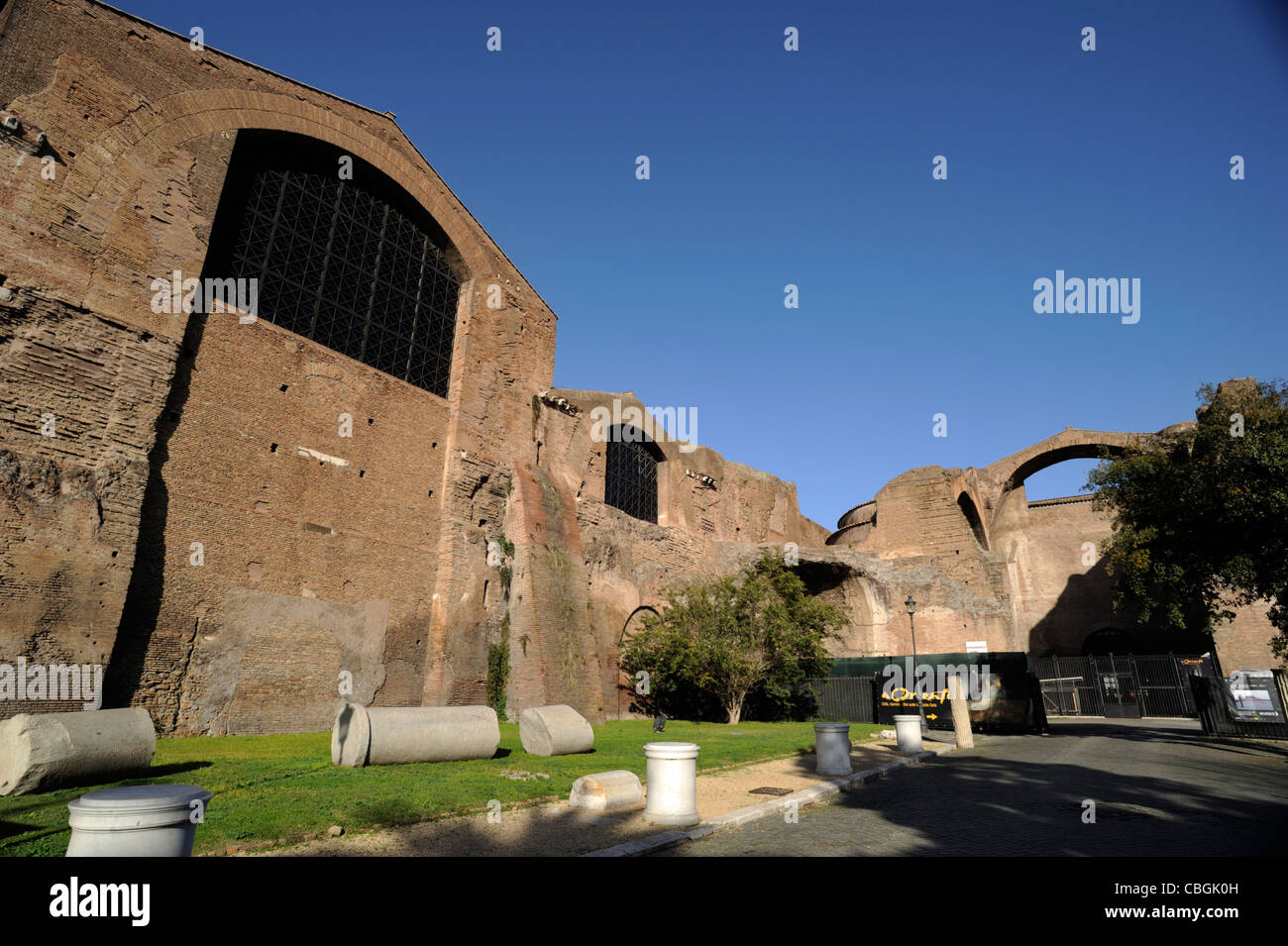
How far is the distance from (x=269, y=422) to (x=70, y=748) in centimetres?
813

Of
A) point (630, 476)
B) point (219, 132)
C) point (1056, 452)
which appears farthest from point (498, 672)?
point (1056, 452)

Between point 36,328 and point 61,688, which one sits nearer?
point 61,688

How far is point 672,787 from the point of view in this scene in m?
5.76

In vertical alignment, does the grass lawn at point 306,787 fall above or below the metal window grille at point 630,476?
below

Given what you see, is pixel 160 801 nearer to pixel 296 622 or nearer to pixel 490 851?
pixel 490 851

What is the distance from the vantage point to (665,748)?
592cm

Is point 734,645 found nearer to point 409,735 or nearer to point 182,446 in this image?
point 409,735

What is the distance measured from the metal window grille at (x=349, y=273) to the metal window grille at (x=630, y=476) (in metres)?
7.19

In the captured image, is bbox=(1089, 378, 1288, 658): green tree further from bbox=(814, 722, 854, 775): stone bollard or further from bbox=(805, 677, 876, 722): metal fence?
bbox=(814, 722, 854, 775): stone bollard

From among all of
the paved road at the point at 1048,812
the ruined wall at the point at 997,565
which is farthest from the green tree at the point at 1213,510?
the ruined wall at the point at 997,565

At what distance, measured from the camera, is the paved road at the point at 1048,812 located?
490cm

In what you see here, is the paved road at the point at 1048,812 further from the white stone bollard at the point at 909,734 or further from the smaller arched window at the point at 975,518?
the smaller arched window at the point at 975,518
